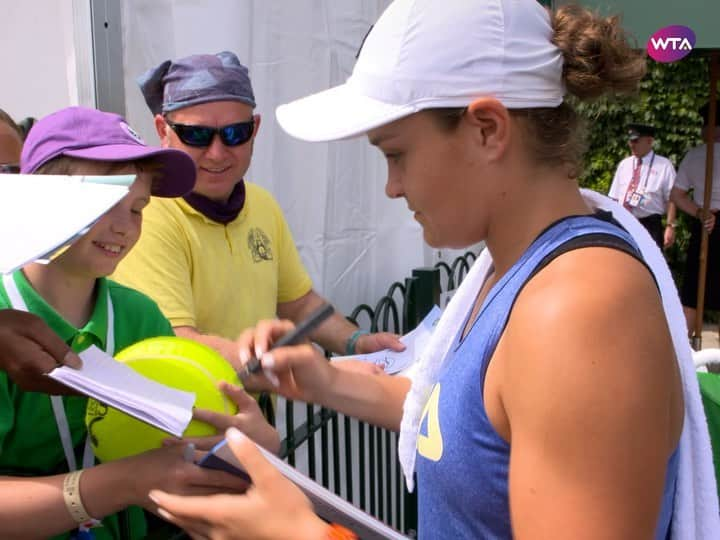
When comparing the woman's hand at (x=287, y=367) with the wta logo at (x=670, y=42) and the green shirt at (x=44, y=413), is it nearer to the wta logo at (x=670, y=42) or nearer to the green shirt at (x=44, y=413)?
the green shirt at (x=44, y=413)

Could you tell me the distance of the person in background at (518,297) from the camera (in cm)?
89

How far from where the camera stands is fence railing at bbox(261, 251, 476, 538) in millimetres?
2998

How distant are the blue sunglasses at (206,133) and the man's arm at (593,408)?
5.63 feet

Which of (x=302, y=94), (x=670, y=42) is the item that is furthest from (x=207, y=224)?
(x=670, y=42)

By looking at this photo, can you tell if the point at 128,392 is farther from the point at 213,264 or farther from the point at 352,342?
the point at 352,342

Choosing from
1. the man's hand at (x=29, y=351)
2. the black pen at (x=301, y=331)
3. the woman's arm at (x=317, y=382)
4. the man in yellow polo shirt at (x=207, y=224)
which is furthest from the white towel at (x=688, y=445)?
the man in yellow polo shirt at (x=207, y=224)

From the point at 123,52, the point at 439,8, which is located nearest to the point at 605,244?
the point at 439,8

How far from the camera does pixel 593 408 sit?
0.88 metres

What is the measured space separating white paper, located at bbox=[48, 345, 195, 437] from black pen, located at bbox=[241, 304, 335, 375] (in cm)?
26

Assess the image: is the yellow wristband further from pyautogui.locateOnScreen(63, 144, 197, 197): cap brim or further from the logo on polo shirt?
the logo on polo shirt

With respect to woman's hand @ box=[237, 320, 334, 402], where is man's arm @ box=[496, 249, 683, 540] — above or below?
above

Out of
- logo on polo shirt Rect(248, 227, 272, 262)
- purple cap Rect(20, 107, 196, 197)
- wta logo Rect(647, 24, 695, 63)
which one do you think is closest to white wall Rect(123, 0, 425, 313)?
logo on polo shirt Rect(248, 227, 272, 262)

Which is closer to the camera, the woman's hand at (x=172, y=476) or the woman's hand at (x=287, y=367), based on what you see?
the woman's hand at (x=172, y=476)

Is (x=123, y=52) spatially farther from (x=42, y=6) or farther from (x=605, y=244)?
(x=605, y=244)
